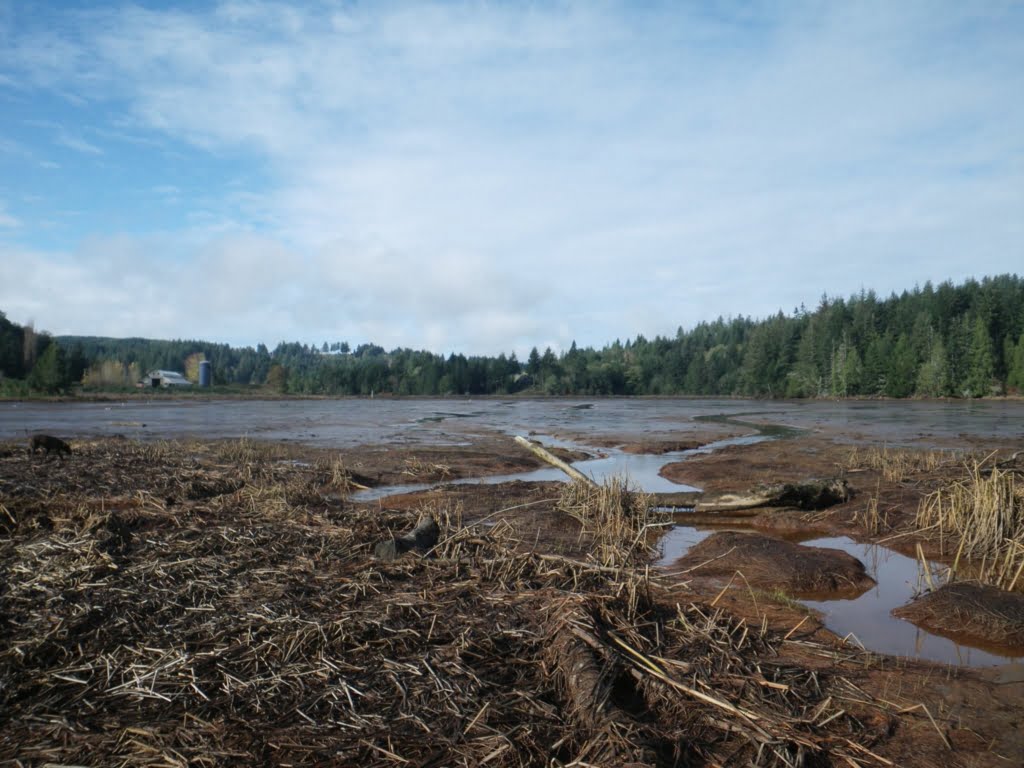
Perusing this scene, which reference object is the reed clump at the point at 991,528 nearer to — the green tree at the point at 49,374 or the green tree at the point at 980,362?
the green tree at the point at 49,374

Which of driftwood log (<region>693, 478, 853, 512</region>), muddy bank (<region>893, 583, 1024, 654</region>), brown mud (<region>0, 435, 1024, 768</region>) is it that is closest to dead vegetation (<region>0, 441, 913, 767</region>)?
brown mud (<region>0, 435, 1024, 768</region>)

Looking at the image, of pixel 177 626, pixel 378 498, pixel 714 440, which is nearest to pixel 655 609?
pixel 177 626

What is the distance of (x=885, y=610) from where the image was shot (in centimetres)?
785

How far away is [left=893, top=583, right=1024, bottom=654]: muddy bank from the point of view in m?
6.76

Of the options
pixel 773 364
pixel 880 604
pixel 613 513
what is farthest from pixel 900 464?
pixel 773 364

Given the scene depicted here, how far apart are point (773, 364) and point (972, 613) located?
129414 mm

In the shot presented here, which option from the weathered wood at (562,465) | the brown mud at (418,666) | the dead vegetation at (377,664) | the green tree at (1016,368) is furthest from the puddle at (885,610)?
the green tree at (1016,368)

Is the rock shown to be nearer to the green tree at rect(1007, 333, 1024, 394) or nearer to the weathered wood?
the weathered wood

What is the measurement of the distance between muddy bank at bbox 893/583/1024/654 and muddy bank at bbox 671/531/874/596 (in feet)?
3.72

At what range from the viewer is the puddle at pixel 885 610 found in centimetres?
639

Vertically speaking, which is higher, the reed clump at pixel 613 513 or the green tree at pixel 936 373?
the green tree at pixel 936 373

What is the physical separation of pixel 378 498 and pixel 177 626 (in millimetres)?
10600

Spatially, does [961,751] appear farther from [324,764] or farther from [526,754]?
[324,764]

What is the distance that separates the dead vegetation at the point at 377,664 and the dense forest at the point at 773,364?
91.9 metres
